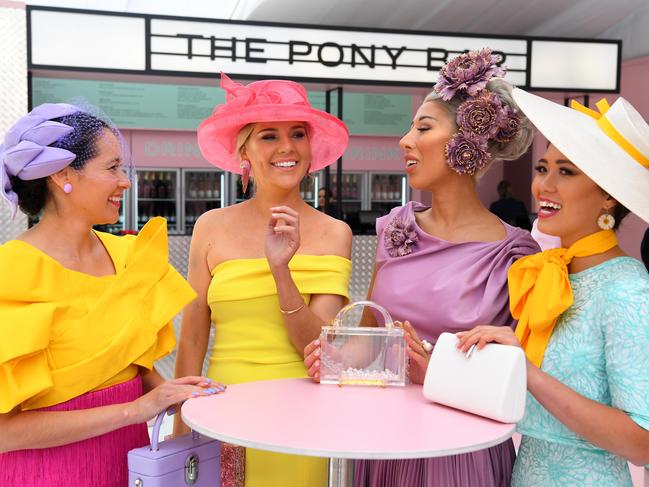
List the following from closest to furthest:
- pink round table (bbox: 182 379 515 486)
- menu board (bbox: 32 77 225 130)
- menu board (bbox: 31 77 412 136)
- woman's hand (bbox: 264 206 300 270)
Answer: pink round table (bbox: 182 379 515 486) → woman's hand (bbox: 264 206 300 270) → menu board (bbox: 31 77 412 136) → menu board (bbox: 32 77 225 130)

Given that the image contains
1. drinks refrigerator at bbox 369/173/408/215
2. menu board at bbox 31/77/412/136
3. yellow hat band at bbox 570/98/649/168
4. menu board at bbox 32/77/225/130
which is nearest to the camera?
yellow hat band at bbox 570/98/649/168

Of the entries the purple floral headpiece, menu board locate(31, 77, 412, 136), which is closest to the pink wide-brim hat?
the purple floral headpiece

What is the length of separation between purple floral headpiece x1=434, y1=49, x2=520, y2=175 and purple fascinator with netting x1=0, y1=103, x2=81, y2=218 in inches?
41.1

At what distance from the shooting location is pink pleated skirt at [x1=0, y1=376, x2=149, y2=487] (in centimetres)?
164

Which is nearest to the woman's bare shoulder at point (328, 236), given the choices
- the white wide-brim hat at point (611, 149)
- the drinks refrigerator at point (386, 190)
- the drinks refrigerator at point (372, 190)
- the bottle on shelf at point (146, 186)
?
the white wide-brim hat at point (611, 149)

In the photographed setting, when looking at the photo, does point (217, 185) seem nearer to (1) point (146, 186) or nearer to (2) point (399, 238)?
(1) point (146, 186)

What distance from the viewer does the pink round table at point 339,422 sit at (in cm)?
136

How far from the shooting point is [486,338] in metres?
1.60

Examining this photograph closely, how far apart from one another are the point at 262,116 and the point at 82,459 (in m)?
1.03

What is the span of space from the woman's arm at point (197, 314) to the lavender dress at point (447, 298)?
1.69 ft

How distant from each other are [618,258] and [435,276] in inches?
20.9

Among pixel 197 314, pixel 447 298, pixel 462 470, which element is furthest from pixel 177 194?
pixel 462 470

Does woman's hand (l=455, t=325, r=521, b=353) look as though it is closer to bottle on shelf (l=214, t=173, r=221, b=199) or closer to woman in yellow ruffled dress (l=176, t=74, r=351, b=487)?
woman in yellow ruffled dress (l=176, t=74, r=351, b=487)

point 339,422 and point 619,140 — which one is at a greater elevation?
point 619,140
